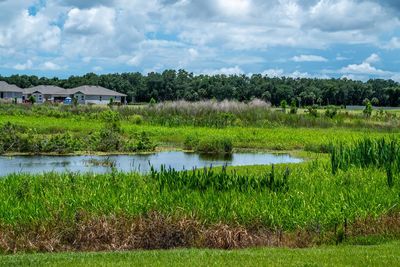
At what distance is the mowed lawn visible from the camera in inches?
364

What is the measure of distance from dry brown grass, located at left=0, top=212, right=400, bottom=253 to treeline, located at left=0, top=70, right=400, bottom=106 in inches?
3626

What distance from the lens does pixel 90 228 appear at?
11.2 meters

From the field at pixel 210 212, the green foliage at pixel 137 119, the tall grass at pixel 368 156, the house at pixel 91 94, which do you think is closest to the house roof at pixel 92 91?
the house at pixel 91 94

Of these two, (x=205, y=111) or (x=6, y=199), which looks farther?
(x=205, y=111)

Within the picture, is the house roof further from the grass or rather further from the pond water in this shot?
the pond water

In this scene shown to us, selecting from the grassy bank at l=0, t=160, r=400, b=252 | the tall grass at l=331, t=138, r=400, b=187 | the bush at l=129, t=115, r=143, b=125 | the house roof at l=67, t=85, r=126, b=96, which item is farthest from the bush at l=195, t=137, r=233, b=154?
the house roof at l=67, t=85, r=126, b=96

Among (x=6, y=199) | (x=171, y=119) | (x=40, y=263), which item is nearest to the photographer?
(x=40, y=263)

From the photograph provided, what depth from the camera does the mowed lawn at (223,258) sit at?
9258 millimetres

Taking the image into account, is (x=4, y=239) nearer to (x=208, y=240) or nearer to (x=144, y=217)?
(x=144, y=217)

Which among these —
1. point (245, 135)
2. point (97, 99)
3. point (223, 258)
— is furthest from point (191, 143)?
point (97, 99)

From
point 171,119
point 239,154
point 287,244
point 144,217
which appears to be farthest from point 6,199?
point 171,119

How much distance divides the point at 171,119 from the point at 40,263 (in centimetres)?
3731

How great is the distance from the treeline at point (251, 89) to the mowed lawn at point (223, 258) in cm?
9339

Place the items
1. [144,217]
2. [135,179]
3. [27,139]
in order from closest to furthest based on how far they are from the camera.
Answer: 1. [144,217]
2. [135,179]
3. [27,139]
